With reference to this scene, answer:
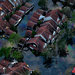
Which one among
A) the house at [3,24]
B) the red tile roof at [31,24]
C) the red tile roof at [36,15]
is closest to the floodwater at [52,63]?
the red tile roof at [31,24]

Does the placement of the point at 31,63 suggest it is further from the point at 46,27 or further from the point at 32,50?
the point at 46,27

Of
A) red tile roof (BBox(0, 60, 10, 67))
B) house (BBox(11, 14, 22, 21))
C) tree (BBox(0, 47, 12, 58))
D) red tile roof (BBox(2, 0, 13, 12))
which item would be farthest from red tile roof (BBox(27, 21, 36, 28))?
red tile roof (BBox(0, 60, 10, 67))

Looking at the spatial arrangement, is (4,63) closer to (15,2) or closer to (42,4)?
(15,2)

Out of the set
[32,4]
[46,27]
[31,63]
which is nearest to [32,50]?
[31,63]

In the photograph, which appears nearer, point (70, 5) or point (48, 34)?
point (48, 34)

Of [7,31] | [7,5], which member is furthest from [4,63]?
[7,5]

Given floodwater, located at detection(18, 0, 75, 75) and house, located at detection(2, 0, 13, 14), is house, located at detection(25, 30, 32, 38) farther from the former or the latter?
house, located at detection(2, 0, 13, 14)

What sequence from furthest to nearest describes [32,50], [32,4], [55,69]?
[32,4] < [32,50] < [55,69]

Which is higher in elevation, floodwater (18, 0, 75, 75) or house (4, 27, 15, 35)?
house (4, 27, 15, 35)
